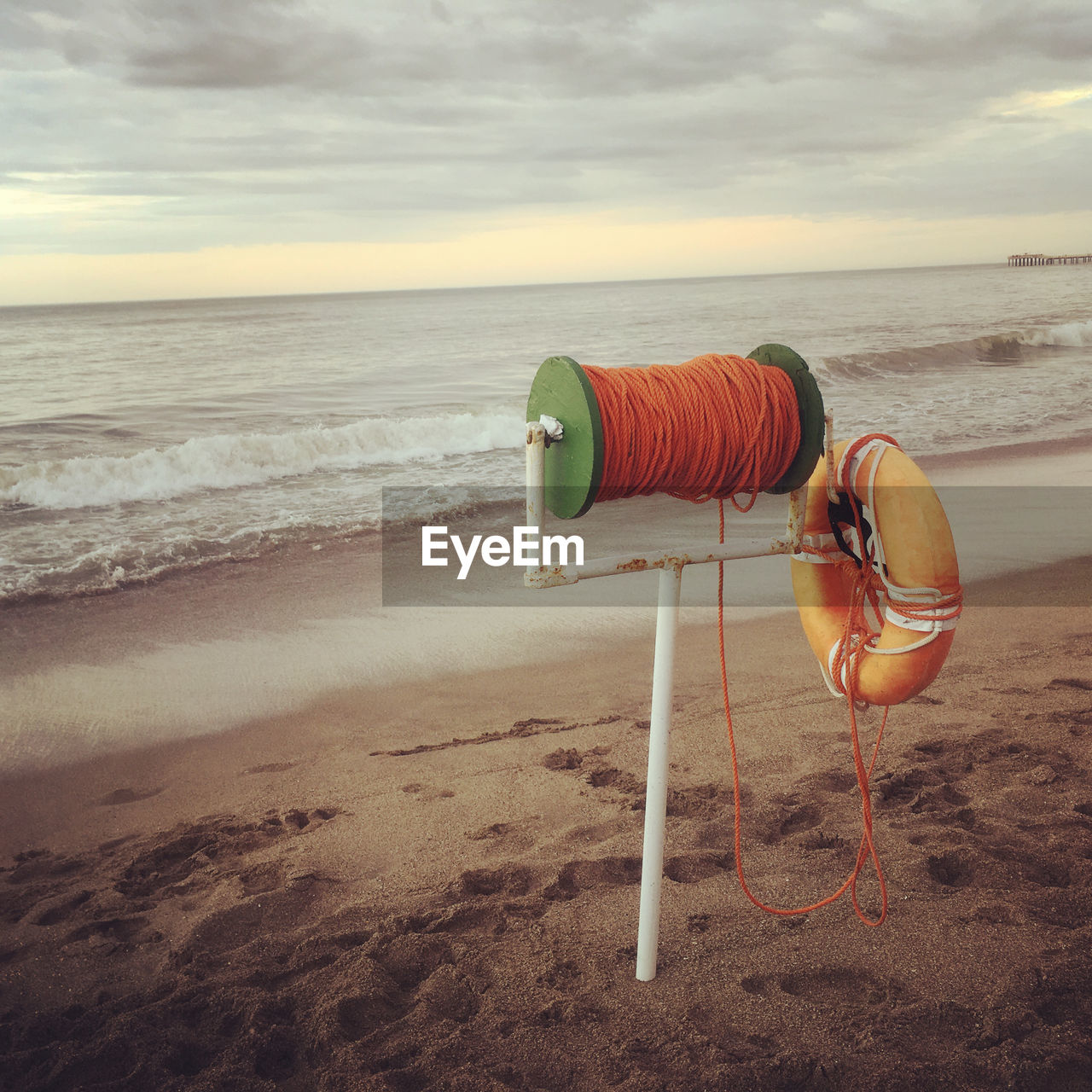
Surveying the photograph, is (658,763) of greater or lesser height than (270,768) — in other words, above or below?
above

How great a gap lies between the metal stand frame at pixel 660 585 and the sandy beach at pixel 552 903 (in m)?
0.27

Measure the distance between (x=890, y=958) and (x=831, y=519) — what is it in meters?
1.20

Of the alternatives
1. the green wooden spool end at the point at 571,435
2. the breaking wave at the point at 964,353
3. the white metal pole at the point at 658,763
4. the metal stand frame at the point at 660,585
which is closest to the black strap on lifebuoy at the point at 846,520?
the metal stand frame at the point at 660,585

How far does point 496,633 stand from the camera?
17.0ft

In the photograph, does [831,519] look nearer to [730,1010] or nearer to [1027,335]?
[730,1010]

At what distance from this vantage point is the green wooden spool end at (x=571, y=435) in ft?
6.64

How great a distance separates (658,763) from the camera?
7.47 ft

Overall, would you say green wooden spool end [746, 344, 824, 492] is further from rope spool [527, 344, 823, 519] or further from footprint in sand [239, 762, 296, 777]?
footprint in sand [239, 762, 296, 777]

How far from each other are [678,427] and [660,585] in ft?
1.24

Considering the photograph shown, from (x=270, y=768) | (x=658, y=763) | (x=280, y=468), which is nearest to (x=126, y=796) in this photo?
(x=270, y=768)

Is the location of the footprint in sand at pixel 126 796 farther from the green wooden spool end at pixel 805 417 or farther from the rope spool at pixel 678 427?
the green wooden spool end at pixel 805 417

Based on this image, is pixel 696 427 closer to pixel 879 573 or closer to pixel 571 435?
pixel 571 435

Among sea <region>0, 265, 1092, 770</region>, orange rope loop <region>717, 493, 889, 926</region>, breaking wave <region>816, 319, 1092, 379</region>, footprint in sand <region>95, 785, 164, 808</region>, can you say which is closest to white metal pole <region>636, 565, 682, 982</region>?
orange rope loop <region>717, 493, 889, 926</region>

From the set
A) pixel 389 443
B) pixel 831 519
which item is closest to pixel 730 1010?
pixel 831 519
